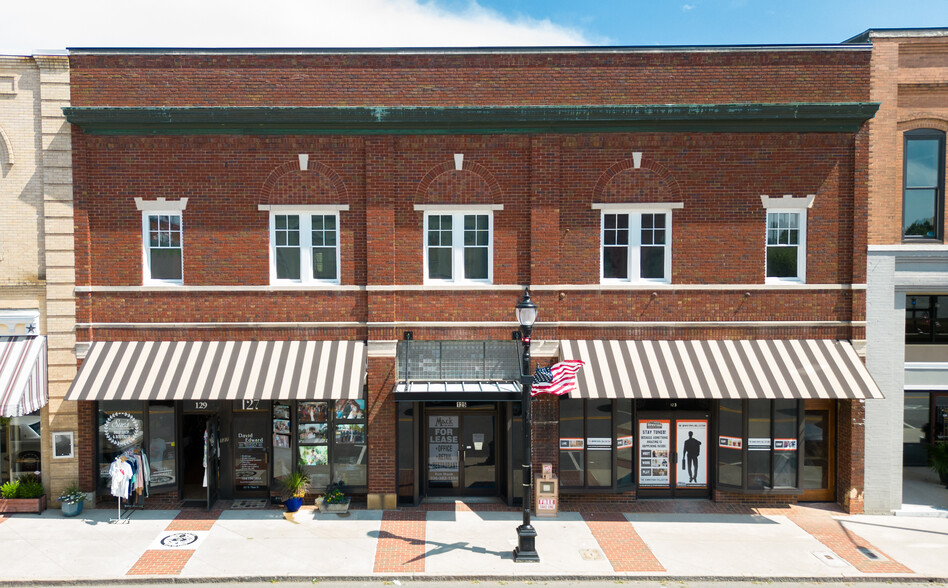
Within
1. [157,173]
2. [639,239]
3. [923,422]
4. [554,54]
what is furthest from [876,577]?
[157,173]

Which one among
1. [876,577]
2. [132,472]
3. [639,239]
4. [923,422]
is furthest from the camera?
[923,422]

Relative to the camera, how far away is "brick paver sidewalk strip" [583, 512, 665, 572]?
1046 cm

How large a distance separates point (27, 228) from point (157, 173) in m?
3.18

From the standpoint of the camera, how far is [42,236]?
504 inches

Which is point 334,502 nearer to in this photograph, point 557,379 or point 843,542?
point 557,379

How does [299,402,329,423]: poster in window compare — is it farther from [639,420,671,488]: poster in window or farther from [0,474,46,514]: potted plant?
[639,420,671,488]: poster in window

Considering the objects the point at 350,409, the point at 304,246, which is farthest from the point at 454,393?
the point at 304,246

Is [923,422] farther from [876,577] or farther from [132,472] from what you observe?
[132,472]

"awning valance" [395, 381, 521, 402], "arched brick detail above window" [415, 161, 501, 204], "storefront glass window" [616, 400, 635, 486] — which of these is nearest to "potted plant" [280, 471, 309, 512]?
"awning valance" [395, 381, 521, 402]

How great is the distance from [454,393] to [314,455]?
3953 mm

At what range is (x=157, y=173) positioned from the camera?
42.3 feet

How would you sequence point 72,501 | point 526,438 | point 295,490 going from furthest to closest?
point 295,490, point 72,501, point 526,438

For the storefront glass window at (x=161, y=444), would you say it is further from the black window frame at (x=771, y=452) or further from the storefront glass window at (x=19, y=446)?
the black window frame at (x=771, y=452)

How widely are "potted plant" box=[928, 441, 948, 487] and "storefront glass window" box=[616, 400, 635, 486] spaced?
7.70 meters
